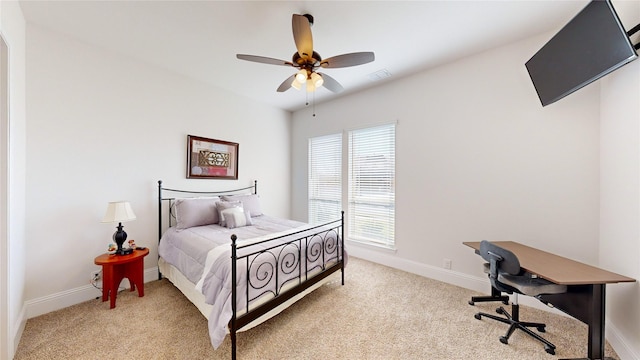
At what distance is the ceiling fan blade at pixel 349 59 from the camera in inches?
75.7

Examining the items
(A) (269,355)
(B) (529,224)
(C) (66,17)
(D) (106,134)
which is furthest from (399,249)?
(C) (66,17)

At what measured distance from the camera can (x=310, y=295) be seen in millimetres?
2648

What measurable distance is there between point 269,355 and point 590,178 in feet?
10.9

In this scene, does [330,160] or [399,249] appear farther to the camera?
[330,160]

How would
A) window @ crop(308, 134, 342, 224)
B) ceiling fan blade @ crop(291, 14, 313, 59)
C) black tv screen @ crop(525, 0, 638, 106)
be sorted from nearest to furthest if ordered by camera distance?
1. black tv screen @ crop(525, 0, 638, 106)
2. ceiling fan blade @ crop(291, 14, 313, 59)
3. window @ crop(308, 134, 342, 224)

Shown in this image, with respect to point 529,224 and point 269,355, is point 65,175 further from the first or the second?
point 529,224

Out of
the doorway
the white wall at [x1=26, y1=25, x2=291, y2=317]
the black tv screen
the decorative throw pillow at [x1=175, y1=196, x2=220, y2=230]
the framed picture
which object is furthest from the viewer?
the framed picture

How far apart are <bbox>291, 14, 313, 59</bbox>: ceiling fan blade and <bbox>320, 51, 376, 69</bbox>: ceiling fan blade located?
0.18m

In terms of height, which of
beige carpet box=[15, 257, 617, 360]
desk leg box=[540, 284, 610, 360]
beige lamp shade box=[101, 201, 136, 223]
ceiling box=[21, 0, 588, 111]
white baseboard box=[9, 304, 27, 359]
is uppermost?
ceiling box=[21, 0, 588, 111]

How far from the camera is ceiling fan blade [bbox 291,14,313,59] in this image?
1684 millimetres

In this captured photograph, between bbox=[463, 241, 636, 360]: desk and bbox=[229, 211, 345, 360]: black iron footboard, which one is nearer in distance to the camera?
bbox=[463, 241, 636, 360]: desk

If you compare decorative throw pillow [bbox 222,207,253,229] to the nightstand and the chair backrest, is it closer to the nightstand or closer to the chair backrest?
the nightstand

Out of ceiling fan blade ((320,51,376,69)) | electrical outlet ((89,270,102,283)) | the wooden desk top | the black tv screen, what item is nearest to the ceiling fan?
ceiling fan blade ((320,51,376,69))

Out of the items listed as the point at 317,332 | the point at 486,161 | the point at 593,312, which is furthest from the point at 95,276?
the point at 486,161
